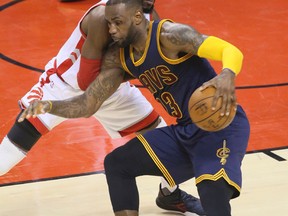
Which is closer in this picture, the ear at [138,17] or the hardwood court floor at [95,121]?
the ear at [138,17]

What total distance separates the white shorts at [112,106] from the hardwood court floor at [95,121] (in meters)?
0.52

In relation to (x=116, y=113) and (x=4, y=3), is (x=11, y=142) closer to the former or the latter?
(x=116, y=113)

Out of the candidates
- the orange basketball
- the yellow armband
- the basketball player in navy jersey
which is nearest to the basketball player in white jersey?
the basketball player in navy jersey

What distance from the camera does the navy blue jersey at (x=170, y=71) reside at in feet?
13.9

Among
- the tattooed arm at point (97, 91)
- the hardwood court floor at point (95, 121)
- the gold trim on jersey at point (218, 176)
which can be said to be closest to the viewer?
the gold trim on jersey at point (218, 176)

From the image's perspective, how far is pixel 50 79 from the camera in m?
5.18

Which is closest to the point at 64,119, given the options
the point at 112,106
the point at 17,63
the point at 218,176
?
the point at 112,106

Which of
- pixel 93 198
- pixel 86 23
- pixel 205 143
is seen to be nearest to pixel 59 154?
pixel 93 198

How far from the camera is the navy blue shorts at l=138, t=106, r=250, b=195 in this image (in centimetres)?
416

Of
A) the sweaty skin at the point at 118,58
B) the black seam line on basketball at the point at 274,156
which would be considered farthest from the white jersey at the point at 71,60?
the black seam line on basketball at the point at 274,156

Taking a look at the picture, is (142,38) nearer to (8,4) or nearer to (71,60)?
(71,60)

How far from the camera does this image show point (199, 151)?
4215 millimetres

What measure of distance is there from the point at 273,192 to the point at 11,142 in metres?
1.75

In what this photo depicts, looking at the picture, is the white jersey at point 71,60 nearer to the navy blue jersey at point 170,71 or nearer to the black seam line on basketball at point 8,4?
the navy blue jersey at point 170,71
